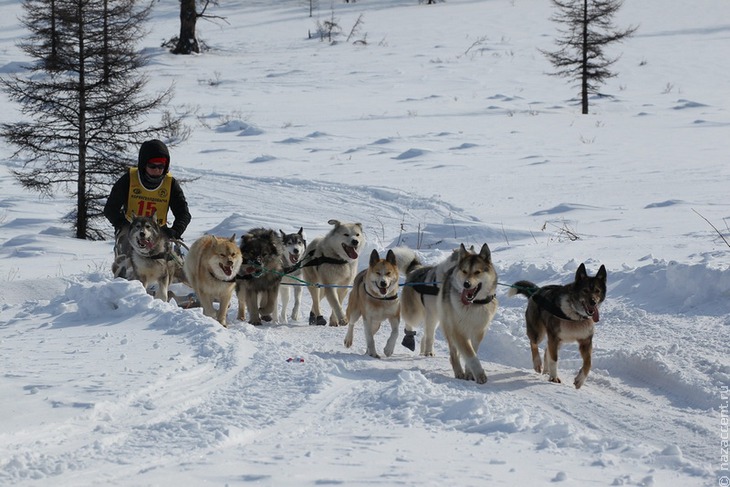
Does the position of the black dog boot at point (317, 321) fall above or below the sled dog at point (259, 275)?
below

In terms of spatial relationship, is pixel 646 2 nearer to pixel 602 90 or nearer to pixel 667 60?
pixel 667 60

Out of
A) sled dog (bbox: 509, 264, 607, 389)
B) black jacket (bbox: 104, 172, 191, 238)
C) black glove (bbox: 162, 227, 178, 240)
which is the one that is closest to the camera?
sled dog (bbox: 509, 264, 607, 389)

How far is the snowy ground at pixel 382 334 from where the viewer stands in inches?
192

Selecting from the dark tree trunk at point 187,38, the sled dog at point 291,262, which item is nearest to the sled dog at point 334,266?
the sled dog at point 291,262

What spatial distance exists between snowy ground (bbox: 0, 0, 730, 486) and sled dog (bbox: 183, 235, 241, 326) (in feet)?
2.00

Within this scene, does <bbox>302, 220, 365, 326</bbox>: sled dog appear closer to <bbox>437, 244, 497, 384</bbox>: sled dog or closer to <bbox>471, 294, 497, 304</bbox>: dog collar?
<bbox>437, 244, 497, 384</bbox>: sled dog

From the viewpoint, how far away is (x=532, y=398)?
641 cm

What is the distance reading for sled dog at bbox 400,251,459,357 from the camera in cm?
786

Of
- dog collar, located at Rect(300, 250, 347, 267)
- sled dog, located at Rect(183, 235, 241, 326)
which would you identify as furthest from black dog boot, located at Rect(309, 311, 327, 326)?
sled dog, located at Rect(183, 235, 241, 326)

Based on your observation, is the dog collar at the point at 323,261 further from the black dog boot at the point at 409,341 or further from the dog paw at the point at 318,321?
the black dog boot at the point at 409,341

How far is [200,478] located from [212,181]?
48.8 feet

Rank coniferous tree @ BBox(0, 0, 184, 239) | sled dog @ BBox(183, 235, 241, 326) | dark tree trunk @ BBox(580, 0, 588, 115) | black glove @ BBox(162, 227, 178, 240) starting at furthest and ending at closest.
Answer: dark tree trunk @ BBox(580, 0, 588, 115) → coniferous tree @ BBox(0, 0, 184, 239) → black glove @ BBox(162, 227, 178, 240) → sled dog @ BBox(183, 235, 241, 326)

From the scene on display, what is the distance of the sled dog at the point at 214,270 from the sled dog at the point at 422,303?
181 cm

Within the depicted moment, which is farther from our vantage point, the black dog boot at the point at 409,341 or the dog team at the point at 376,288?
the black dog boot at the point at 409,341
